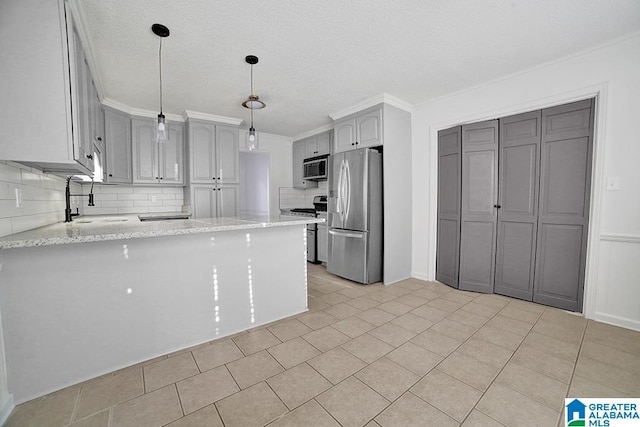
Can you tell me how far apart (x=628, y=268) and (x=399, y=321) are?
6.45ft

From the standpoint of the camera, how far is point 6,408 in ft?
4.55

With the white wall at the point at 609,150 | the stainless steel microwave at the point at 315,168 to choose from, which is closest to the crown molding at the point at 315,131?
the stainless steel microwave at the point at 315,168

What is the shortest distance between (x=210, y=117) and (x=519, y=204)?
411 cm

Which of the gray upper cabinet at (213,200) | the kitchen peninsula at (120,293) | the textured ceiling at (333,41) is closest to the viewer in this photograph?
the kitchen peninsula at (120,293)

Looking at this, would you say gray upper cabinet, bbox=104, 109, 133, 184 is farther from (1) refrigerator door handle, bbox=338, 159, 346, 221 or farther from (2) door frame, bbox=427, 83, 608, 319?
(2) door frame, bbox=427, 83, 608, 319

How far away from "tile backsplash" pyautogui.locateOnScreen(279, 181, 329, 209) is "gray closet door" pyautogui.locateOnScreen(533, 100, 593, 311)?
133 inches

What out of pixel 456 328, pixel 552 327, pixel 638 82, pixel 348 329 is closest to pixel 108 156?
pixel 348 329

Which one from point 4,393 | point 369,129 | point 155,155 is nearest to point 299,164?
point 369,129

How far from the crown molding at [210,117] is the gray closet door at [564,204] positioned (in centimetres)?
388

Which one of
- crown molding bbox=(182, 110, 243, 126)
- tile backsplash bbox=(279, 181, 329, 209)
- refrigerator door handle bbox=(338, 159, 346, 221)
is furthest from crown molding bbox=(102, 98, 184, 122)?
refrigerator door handle bbox=(338, 159, 346, 221)

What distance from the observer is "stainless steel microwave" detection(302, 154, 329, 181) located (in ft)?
15.1

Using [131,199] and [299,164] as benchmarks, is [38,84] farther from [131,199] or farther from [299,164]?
[299,164]

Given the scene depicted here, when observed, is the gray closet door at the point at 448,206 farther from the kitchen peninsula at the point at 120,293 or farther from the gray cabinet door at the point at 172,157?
the gray cabinet door at the point at 172,157

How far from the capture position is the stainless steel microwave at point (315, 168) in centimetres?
460
